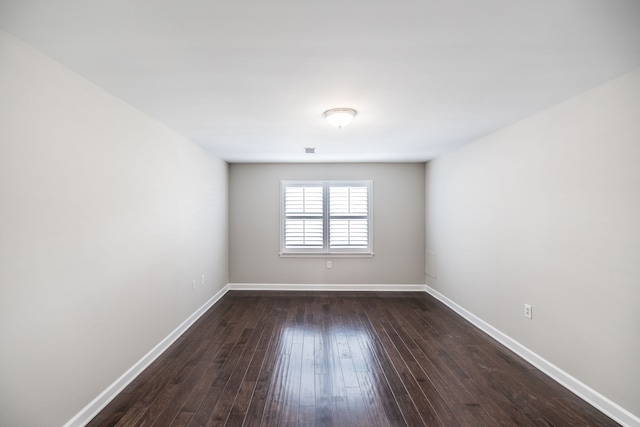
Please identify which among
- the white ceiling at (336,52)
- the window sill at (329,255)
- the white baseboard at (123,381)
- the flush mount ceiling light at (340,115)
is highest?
the white ceiling at (336,52)

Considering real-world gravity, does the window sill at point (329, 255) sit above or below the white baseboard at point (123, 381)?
above

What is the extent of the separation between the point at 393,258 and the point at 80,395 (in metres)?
4.43

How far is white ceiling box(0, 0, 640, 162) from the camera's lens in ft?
4.30

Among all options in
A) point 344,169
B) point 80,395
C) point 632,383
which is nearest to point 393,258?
point 344,169

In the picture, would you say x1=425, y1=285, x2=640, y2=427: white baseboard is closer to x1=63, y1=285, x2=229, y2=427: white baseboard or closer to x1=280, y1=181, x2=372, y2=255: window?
x1=280, y1=181, x2=372, y2=255: window

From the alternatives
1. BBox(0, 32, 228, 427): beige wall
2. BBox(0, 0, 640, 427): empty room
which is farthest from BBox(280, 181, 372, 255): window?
BBox(0, 32, 228, 427): beige wall

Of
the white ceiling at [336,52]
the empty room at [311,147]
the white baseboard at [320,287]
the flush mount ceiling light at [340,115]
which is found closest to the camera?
the white ceiling at [336,52]

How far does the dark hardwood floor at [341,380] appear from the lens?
197 cm

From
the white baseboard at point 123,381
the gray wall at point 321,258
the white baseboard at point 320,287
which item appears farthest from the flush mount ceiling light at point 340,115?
the white baseboard at point 320,287

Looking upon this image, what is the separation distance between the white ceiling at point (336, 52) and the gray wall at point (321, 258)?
2.41 metres

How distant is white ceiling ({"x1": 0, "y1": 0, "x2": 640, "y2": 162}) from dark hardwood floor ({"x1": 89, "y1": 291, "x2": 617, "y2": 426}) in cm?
232

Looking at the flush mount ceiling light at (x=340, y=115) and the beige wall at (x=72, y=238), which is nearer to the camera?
the beige wall at (x=72, y=238)

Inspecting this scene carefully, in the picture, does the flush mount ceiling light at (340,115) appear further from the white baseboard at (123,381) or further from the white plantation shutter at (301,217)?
the white baseboard at (123,381)

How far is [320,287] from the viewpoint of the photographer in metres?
5.14
